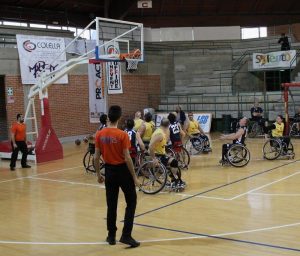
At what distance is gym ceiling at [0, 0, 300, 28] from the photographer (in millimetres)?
23641

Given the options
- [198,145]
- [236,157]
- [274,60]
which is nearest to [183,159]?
[236,157]

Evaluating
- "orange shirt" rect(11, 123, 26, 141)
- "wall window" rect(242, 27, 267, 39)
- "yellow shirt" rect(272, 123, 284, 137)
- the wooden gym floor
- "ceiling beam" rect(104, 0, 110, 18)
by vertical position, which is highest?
"ceiling beam" rect(104, 0, 110, 18)

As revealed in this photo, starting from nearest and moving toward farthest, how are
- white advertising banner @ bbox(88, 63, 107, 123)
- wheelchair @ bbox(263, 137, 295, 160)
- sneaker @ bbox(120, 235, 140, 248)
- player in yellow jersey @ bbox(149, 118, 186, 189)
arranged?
sneaker @ bbox(120, 235, 140, 248), player in yellow jersey @ bbox(149, 118, 186, 189), wheelchair @ bbox(263, 137, 295, 160), white advertising banner @ bbox(88, 63, 107, 123)

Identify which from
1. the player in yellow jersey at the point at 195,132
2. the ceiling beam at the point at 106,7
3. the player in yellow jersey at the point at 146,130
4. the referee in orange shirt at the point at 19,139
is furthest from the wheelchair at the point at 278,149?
the ceiling beam at the point at 106,7

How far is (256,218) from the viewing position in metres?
6.91

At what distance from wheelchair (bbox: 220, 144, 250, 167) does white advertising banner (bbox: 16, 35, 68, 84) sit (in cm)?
855

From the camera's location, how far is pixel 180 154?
11562 millimetres

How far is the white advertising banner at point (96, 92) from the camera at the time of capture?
65.4 feet

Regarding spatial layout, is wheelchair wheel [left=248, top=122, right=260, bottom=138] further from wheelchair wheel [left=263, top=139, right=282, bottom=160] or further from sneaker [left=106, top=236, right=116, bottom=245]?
sneaker [left=106, top=236, right=116, bottom=245]

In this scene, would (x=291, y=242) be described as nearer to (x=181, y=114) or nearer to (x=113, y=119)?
(x=113, y=119)

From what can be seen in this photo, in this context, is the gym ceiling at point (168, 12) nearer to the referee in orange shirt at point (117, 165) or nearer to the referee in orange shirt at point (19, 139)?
the referee in orange shirt at point (19, 139)

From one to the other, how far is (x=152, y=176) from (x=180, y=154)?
108 inches

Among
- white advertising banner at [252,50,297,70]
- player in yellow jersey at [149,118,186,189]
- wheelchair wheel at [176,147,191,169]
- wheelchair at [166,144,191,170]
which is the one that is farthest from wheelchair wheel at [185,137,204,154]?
white advertising banner at [252,50,297,70]

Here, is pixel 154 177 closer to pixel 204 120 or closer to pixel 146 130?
pixel 146 130
